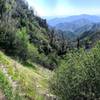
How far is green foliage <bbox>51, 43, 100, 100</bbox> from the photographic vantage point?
2219 cm

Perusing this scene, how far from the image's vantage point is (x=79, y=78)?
22969mm

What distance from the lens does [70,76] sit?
24000 mm

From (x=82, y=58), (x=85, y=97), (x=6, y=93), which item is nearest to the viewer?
(x=6, y=93)

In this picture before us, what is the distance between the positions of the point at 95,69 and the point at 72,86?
1.97 metres

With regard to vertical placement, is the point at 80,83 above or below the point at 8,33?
above

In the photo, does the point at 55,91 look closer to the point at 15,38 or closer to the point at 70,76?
the point at 70,76

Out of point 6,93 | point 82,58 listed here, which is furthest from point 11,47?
point 6,93

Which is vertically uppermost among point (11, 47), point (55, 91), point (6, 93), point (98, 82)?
point (6, 93)

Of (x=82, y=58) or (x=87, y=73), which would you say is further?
(x=82, y=58)

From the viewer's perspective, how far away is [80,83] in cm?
2278

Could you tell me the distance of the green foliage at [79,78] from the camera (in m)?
22.2

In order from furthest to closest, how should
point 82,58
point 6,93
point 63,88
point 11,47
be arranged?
point 11,47, point 82,58, point 63,88, point 6,93

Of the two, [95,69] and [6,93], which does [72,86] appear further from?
[6,93]

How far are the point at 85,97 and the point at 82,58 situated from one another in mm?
3978
